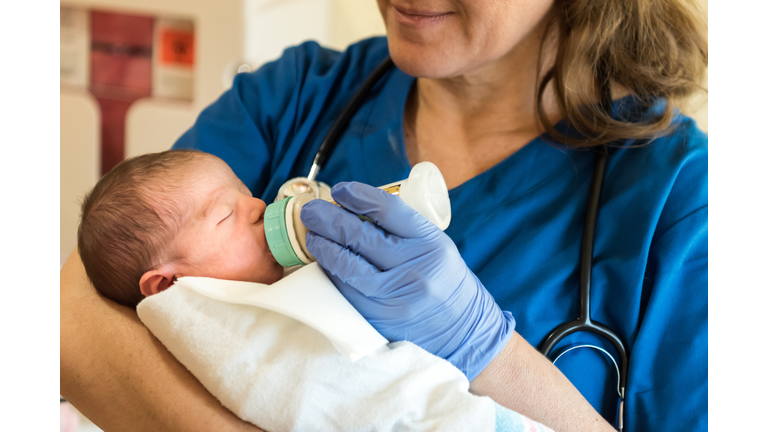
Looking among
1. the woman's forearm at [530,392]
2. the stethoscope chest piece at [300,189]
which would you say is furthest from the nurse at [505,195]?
the stethoscope chest piece at [300,189]

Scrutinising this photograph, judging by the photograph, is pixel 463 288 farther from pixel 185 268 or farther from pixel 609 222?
pixel 185 268

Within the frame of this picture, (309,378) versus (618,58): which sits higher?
(618,58)

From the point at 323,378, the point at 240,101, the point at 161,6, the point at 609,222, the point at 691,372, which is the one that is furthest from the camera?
the point at 161,6

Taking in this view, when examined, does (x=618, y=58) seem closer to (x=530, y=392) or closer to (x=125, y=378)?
(x=530, y=392)

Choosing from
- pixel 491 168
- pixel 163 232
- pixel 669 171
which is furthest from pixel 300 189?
pixel 669 171

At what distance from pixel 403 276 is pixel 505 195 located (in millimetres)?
392

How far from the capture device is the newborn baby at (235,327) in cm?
78

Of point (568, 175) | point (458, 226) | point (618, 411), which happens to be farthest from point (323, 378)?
point (568, 175)

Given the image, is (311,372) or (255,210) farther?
(255,210)

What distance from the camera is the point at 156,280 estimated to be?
0.92 meters

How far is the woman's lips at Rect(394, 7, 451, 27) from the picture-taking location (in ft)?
3.46

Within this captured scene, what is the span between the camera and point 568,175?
1.13 m

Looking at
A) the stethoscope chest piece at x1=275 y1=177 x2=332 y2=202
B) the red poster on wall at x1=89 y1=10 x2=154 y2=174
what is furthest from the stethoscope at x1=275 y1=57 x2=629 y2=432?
the red poster on wall at x1=89 y1=10 x2=154 y2=174

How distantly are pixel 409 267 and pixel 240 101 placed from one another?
752 millimetres
